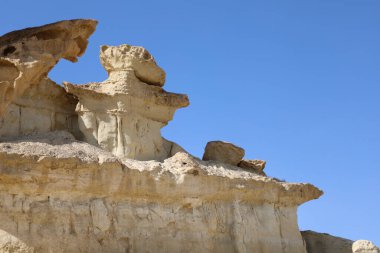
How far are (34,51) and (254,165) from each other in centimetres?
1036

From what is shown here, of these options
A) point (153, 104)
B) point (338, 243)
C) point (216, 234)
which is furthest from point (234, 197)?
point (338, 243)

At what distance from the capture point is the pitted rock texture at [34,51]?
19.6 m

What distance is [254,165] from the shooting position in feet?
84.4

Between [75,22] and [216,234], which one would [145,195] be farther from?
[75,22]

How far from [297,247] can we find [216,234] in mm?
4116

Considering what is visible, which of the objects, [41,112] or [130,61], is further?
[130,61]

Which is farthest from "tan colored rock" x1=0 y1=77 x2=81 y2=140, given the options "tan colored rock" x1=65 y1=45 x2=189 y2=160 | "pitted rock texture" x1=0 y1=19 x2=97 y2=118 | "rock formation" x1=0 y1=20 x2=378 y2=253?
"tan colored rock" x1=65 y1=45 x2=189 y2=160

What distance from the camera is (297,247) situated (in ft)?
78.8

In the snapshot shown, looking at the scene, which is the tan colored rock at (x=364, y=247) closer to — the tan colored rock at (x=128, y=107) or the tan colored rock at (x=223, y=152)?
the tan colored rock at (x=223, y=152)

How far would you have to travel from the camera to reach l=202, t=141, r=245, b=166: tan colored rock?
24.8 meters

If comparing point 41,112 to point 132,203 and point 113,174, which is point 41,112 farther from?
point 132,203

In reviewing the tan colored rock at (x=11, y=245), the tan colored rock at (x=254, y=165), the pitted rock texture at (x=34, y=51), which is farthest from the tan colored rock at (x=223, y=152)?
the tan colored rock at (x=11, y=245)

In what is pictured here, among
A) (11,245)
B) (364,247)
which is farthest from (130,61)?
(364,247)

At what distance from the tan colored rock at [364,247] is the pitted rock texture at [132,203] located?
2.57m
